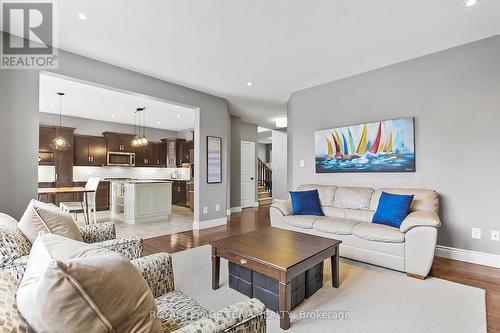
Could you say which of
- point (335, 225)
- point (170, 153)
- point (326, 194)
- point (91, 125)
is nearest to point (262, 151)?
point (170, 153)

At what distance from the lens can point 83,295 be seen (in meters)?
0.71

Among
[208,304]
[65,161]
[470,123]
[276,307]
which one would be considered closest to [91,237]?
[208,304]

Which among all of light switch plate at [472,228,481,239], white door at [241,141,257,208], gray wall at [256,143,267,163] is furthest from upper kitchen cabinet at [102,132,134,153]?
light switch plate at [472,228,481,239]

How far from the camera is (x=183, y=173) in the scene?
30.2 feet

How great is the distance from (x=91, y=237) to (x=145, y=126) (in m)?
7.16

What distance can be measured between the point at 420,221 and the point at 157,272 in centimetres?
266

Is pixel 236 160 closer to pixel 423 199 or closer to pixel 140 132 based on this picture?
pixel 140 132

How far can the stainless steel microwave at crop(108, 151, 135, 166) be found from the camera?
7.83m

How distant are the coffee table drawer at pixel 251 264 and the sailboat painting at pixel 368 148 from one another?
2.77 m

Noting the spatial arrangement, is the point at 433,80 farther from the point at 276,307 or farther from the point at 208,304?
the point at 208,304

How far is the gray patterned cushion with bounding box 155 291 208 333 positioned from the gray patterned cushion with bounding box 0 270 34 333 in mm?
580

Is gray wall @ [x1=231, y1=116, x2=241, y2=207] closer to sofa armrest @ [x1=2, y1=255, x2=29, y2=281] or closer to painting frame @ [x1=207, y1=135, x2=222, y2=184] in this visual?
painting frame @ [x1=207, y1=135, x2=222, y2=184]

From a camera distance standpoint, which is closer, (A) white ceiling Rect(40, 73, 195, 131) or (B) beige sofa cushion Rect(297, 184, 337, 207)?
(B) beige sofa cushion Rect(297, 184, 337, 207)

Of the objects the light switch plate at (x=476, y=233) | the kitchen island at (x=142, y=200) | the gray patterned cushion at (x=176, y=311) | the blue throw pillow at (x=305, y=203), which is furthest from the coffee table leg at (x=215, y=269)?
the kitchen island at (x=142, y=200)
